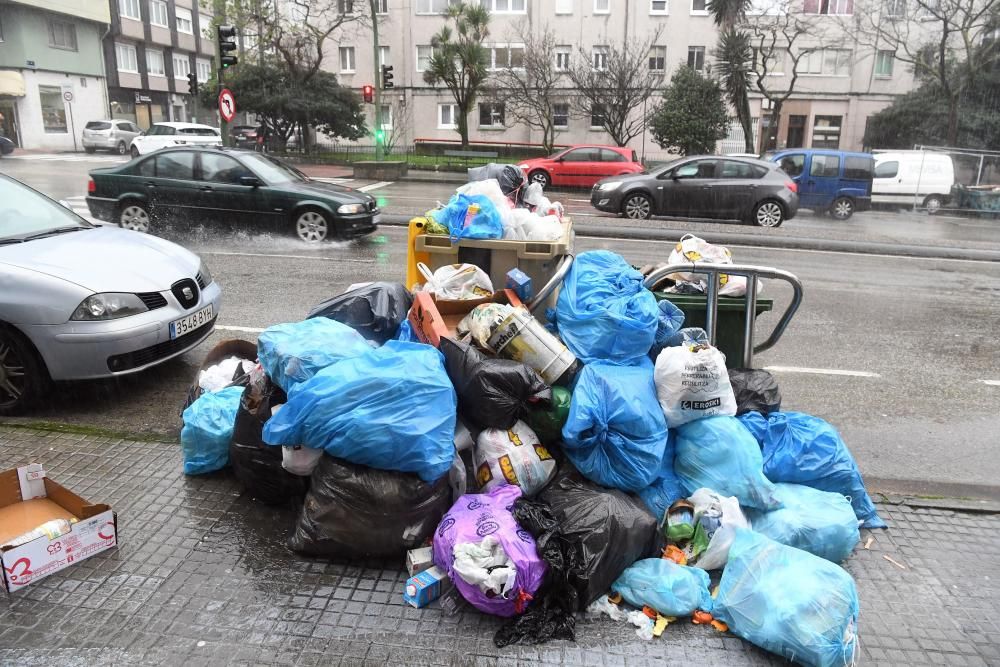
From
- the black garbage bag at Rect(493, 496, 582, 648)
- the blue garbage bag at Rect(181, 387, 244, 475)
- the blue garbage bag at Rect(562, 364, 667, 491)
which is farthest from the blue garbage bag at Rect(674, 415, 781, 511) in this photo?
the blue garbage bag at Rect(181, 387, 244, 475)

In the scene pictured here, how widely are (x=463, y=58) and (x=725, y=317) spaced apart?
29.7m

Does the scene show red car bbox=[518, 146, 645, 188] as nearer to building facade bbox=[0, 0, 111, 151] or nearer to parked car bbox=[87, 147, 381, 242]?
parked car bbox=[87, 147, 381, 242]

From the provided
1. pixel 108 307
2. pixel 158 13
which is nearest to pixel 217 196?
pixel 108 307

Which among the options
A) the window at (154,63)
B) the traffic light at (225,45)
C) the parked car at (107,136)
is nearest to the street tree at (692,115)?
the traffic light at (225,45)

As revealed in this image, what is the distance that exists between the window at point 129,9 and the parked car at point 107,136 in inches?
587

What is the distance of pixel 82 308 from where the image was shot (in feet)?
15.6

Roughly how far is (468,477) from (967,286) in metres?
9.56

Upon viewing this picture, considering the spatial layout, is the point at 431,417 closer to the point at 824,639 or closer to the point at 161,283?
the point at 824,639

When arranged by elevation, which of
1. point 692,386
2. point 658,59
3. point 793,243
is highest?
point 658,59

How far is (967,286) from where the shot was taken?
34.6 ft

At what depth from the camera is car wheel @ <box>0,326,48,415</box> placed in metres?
4.77

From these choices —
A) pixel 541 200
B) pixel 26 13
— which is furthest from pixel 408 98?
pixel 541 200

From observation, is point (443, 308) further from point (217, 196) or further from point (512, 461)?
point (217, 196)

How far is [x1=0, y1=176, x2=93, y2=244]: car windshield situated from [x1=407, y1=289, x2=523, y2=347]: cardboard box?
9.82ft
